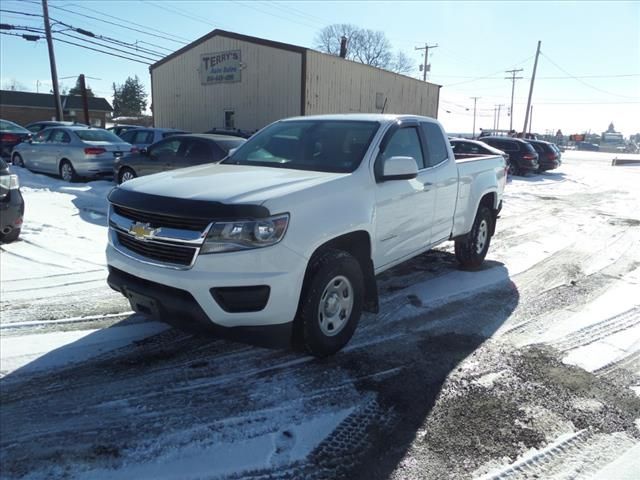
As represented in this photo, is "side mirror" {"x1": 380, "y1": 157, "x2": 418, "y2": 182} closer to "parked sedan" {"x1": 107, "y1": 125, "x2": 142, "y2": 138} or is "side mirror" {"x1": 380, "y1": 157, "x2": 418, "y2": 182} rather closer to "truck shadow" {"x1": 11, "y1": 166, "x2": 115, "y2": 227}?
"truck shadow" {"x1": 11, "y1": 166, "x2": 115, "y2": 227}

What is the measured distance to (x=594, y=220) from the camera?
34.8ft

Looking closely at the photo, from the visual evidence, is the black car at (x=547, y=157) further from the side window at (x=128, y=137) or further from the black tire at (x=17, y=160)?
the black tire at (x=17, y=160)

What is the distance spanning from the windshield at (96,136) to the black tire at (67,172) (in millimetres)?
778

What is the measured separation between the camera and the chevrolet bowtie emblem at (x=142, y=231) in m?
3.21

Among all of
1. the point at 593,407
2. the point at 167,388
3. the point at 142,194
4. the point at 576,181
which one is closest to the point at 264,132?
the point at 142,194

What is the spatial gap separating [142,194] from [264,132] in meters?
2.03

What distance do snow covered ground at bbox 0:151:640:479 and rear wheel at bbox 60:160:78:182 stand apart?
23.3 feet

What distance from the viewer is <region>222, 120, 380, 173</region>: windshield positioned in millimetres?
4121

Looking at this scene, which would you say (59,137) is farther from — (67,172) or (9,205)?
(9,205)

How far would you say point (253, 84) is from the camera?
22.3m

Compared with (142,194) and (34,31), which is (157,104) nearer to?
(34,31)

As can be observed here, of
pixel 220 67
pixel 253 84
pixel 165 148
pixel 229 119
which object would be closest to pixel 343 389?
pixel 165 148

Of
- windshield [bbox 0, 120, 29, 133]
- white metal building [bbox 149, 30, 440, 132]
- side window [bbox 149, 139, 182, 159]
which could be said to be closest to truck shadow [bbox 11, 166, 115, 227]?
side window [bbox 149, 139, 182, 159]

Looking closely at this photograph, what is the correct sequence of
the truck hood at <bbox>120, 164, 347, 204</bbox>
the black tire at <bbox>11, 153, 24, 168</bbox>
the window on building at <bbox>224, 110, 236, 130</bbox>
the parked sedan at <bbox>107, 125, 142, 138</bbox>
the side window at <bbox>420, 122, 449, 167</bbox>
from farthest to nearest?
the window on building at <bbox>224, 110, 236, 130</bbox> → the parked sedan at <bbox>107, 125, 142, 138</bbox> → the black tire at <bbox>11, 153, 24, 168</bbox> → the side window at <bbox>420, 122, 449, 167</bbox> → the truck hood at <bbox>120, 164, 347, 204</bbox>
